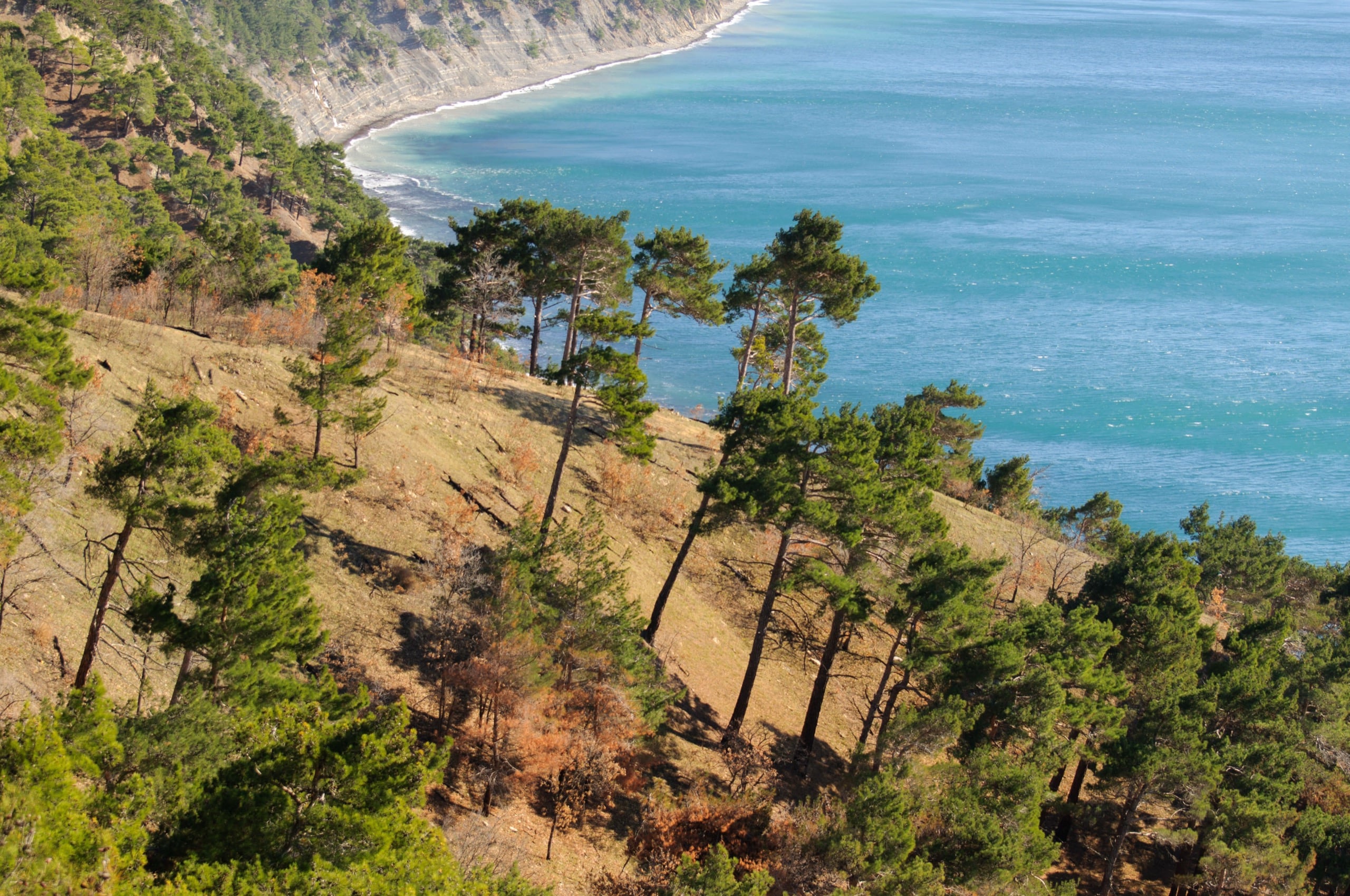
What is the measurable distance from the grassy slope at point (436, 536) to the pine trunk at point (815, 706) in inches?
57.2

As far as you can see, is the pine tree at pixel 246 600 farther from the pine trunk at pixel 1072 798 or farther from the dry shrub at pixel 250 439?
the pine trunk at pixel 1072 798

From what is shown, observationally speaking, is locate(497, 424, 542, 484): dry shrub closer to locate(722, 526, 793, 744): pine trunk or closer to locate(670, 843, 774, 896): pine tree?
locate(722, 526, 793, 744): pine trunk

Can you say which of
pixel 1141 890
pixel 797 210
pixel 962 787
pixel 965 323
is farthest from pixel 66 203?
pixel 797 210

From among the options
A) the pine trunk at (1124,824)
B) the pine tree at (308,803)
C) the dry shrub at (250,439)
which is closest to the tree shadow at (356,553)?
the dry shrub at (250,439)

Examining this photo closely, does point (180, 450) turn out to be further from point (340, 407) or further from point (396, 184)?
point (396, 184)

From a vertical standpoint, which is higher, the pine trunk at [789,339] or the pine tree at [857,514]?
the pine trunk at [789,339]

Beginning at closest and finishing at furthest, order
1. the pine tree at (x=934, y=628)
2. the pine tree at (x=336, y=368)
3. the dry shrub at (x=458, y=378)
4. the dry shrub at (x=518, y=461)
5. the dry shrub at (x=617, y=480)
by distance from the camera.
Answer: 1. the pine tree at (x=934, y=628)
2. the pine tree at (x=336, y=368)
3. the dry shrub at (x=518, y=461)
4. the dry shrub at (x=617, y=480)
5. the dry shrub at (x=458, y=378)

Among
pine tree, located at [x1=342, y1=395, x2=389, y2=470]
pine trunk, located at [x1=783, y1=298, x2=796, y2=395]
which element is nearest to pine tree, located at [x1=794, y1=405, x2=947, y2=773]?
pine tree, located at [x1=342, y1=395, x2=389, y2=470]

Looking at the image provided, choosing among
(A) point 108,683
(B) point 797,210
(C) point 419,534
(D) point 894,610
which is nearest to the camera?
(A) point 108,683

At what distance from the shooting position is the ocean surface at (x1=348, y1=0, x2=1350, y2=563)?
293 feet

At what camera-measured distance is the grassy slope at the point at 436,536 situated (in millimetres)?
24484

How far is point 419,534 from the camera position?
33.5m

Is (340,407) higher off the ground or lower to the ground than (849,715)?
higher

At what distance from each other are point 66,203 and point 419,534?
1445 inches
